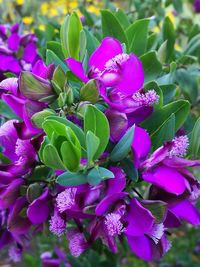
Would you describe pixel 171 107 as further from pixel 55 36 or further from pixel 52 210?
pixel 55 36

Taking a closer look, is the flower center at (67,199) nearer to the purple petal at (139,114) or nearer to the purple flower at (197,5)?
the purple petal at (139,114)

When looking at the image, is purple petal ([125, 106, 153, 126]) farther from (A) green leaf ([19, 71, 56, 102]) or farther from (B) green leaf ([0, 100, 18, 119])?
(B) green leaf ([0, 100, 18, 119])

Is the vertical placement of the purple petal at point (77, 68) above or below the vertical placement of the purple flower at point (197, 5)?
above

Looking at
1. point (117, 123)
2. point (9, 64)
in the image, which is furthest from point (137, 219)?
point (9, 64)

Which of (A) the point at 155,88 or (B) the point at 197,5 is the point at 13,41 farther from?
(B) the point at 197,5

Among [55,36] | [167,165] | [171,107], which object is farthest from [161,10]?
[167,165]

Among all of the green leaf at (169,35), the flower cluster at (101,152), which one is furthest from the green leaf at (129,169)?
the green leaf at (169,35)
